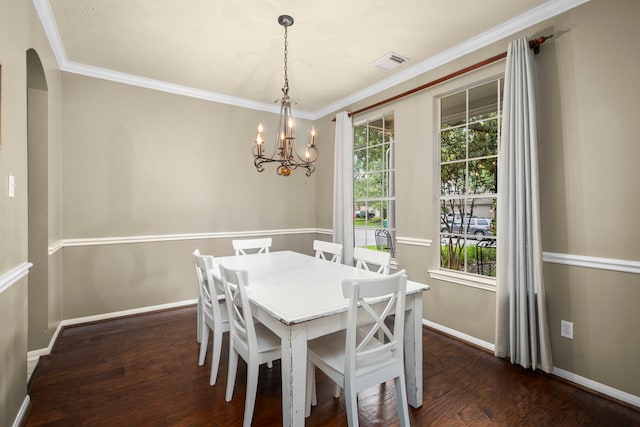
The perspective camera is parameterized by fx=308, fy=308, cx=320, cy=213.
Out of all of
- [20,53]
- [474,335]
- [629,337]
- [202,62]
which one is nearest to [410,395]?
[474,335]

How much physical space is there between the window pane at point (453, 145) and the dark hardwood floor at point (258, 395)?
1.80 metres

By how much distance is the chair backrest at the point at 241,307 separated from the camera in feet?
5.54

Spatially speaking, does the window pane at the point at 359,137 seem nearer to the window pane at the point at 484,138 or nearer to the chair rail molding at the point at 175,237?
the chair rail molding at the point at 175,237

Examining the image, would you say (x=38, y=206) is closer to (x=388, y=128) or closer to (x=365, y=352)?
(x=365, y=352)

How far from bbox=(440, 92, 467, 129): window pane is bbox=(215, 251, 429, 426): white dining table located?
6.06ft

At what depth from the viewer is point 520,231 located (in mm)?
2318

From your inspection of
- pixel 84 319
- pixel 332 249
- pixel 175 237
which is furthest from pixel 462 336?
pixel 84 319

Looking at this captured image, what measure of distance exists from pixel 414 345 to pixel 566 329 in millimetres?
1246

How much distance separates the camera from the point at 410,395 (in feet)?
6.36

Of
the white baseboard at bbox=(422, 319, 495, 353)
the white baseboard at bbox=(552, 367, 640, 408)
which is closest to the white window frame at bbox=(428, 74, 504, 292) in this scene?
the white baseboard at bbox=(422, 319, 495, 353)

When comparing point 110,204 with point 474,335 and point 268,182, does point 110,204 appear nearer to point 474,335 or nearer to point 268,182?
point 268,182

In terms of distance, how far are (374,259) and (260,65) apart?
7.50 ft

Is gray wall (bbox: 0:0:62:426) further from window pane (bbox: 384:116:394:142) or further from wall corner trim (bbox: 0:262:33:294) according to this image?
window pane (bbox: 384:116:394:142)

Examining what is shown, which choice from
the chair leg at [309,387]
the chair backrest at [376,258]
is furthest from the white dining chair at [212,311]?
the chair backrest at [376,258]
